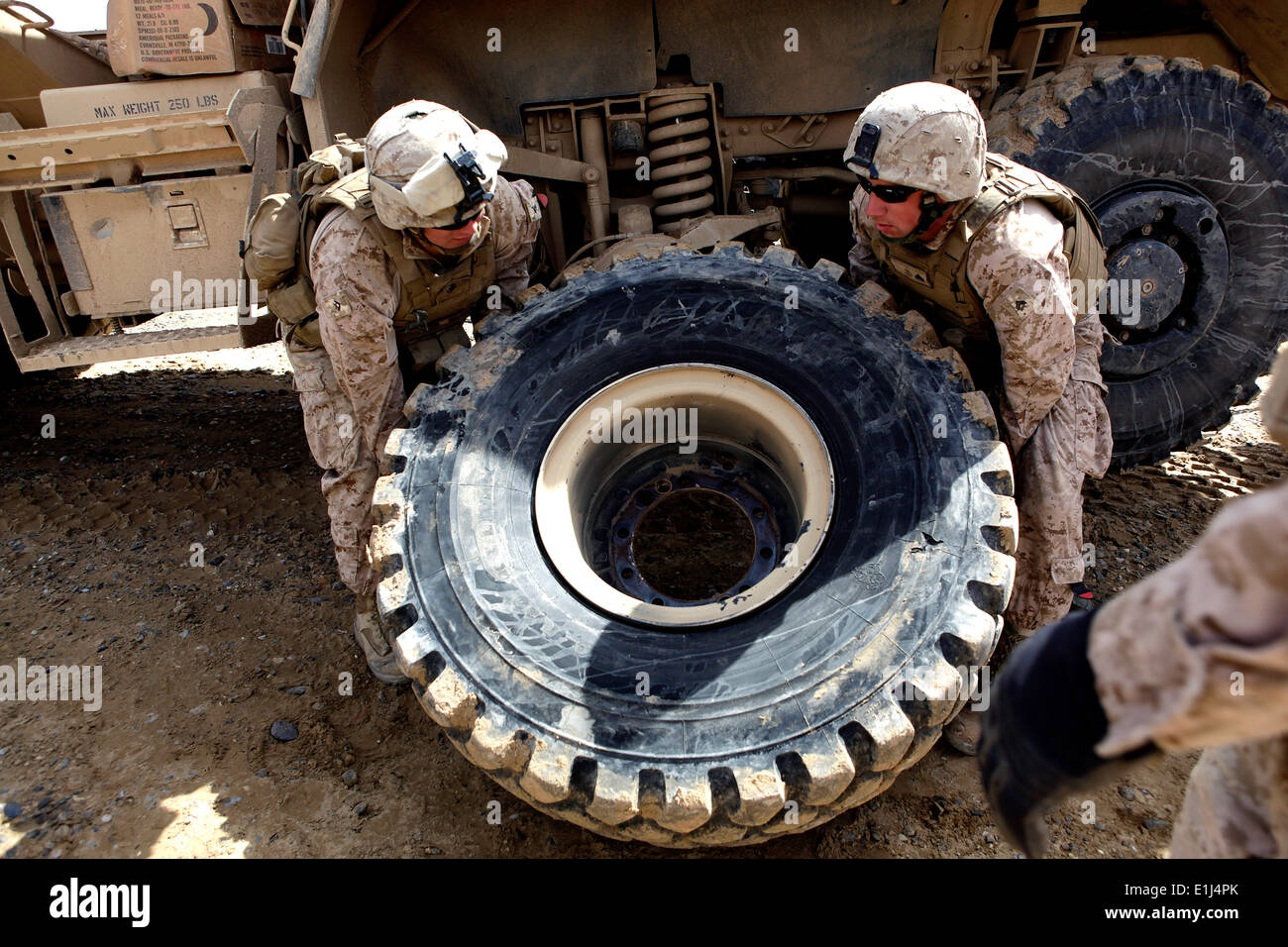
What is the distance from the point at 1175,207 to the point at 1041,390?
5.28 ft

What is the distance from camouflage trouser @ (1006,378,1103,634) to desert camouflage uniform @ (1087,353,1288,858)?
1.52 m

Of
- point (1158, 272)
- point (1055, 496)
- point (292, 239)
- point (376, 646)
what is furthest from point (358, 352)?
point (1158, 272)

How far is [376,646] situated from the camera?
3.05 metres

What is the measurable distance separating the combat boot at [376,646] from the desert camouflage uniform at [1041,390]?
A: 2.17 metres

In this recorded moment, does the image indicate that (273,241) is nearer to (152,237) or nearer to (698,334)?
(152,237)

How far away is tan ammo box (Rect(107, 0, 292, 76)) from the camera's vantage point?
342cm

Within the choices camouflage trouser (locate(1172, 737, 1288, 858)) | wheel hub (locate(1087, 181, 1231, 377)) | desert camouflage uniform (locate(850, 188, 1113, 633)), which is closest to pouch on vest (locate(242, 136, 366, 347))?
desert camouflage uniform (locate(850, 188, 1113, 633))

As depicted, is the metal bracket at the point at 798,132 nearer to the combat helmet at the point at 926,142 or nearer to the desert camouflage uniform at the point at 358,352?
the desert camouflage uniform at the point at 358,352

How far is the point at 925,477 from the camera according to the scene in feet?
7.36

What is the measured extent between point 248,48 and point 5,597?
2.58 meters

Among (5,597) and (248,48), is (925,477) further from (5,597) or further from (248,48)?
(5,597)
